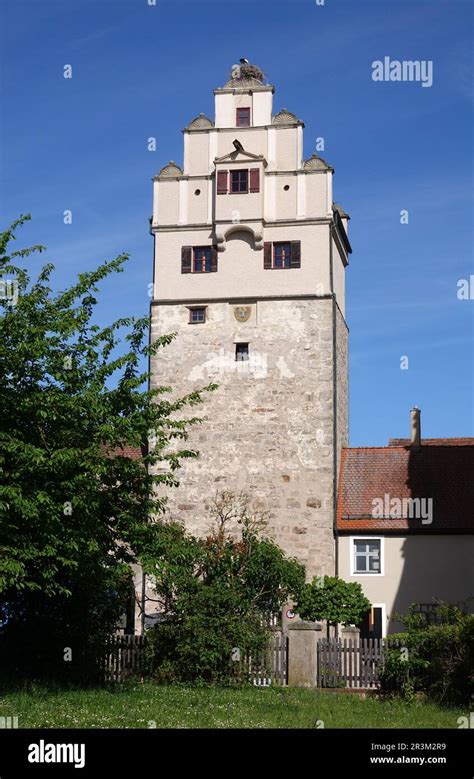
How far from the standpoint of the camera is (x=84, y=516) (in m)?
17.1

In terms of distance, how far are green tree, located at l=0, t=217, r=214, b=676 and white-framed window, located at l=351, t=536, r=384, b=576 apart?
409 inches

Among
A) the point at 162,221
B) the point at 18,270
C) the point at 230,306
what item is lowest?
the point at 18,270

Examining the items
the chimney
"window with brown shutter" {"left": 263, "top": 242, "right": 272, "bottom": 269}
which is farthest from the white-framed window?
"window with brown shutter" {"left": 263, "top": 242, "right": 272, "bottom": 269}

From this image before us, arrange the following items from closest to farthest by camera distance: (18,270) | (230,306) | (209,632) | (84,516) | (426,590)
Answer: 1. (84,516)
2. (18,270)
3. (209,632)
4. (426,590)
5. (230,306)

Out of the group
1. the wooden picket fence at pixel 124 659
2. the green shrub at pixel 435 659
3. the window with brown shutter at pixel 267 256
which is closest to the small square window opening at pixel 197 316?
the window with brown shutter at pixel 267 256

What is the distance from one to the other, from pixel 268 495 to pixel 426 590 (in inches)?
205

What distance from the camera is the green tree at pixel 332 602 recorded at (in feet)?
90.6

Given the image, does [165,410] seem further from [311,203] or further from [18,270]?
[311,203]

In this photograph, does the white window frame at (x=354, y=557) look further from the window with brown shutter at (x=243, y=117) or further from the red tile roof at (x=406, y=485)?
the window with brown shutter at (x=243, y=117)

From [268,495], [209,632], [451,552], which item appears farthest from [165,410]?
[451,552]

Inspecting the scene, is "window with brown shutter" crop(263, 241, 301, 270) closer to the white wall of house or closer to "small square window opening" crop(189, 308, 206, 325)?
"small square window opening" crop(189, 308, 206, 325)

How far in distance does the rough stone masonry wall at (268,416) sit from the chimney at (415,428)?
378cm

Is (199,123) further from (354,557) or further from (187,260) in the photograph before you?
(354,557)

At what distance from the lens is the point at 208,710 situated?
1609 centimetres
